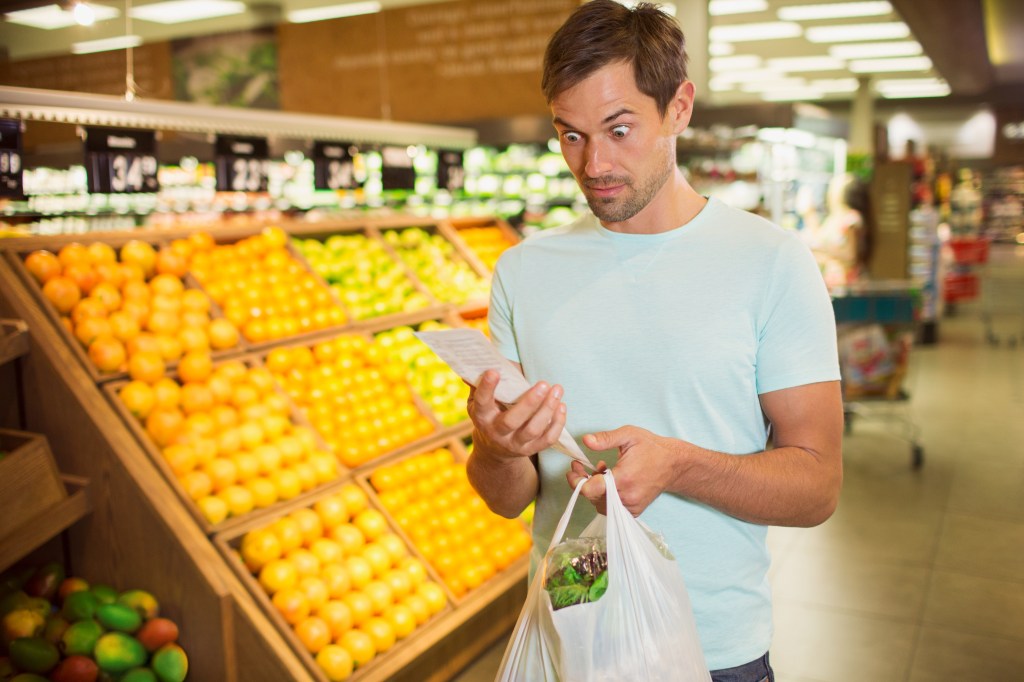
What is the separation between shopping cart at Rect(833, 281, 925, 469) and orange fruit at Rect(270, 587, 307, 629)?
4.22 metres

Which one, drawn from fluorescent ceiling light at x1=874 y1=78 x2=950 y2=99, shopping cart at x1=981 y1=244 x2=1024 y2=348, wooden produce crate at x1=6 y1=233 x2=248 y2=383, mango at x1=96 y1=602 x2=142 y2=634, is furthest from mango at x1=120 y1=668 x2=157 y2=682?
fluorescent ceiling light at x1=874 y1=78 x2=950 y2=99

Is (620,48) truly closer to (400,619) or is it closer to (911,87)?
(400,619)

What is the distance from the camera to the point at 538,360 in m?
1.50

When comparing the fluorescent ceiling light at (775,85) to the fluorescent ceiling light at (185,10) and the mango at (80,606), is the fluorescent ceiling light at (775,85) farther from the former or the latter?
the mango at (80,606)

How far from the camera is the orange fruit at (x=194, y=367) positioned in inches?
122

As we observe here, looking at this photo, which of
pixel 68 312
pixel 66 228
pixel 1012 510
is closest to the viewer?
pixel 68 312

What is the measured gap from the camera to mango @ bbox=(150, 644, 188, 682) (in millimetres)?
2525

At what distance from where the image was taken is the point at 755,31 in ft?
38.7

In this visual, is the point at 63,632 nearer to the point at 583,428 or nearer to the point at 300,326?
the point at 300,326

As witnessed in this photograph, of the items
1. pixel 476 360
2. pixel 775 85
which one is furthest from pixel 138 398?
pixel 775 85

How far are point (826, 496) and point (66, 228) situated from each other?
7667 mm

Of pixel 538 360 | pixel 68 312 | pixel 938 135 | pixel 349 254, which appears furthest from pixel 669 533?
pixel 938 135

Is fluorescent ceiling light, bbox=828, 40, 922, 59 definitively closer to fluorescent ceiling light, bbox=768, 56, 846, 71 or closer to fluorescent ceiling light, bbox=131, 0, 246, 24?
fluorescent ceiling light, bbox=768, 56, 846, 71

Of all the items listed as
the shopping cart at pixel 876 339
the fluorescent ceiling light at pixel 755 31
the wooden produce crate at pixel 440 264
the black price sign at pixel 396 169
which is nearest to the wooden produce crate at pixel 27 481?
the wooden produce crate at pixel 440 264
